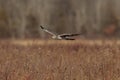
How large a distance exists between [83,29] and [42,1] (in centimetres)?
461

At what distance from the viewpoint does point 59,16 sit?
92.3 ft

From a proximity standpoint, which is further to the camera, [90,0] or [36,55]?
[90,0]

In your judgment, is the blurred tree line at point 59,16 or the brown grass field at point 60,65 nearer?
the brown grass field at point 60,65

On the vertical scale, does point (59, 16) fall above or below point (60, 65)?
above

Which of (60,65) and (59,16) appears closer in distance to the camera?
(60,65)

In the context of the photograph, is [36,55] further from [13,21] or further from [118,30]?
[13,21]

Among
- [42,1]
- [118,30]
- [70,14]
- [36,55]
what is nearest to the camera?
[36,55]

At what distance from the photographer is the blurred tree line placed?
2613 cm

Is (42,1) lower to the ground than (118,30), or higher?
higher

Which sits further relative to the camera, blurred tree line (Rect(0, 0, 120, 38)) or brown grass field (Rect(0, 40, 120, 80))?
blurred tree line (Rect(0, 0, 120, 38))

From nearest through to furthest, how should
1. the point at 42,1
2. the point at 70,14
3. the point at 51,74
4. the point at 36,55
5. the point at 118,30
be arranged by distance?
the point at 51,74, the point at 36,55, the point at 118,30, the point at 70,14, the point at 42,1

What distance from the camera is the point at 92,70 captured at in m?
6.06

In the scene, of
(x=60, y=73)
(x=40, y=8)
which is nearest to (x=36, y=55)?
(x=60, y=73)

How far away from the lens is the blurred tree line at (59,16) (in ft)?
85.7
